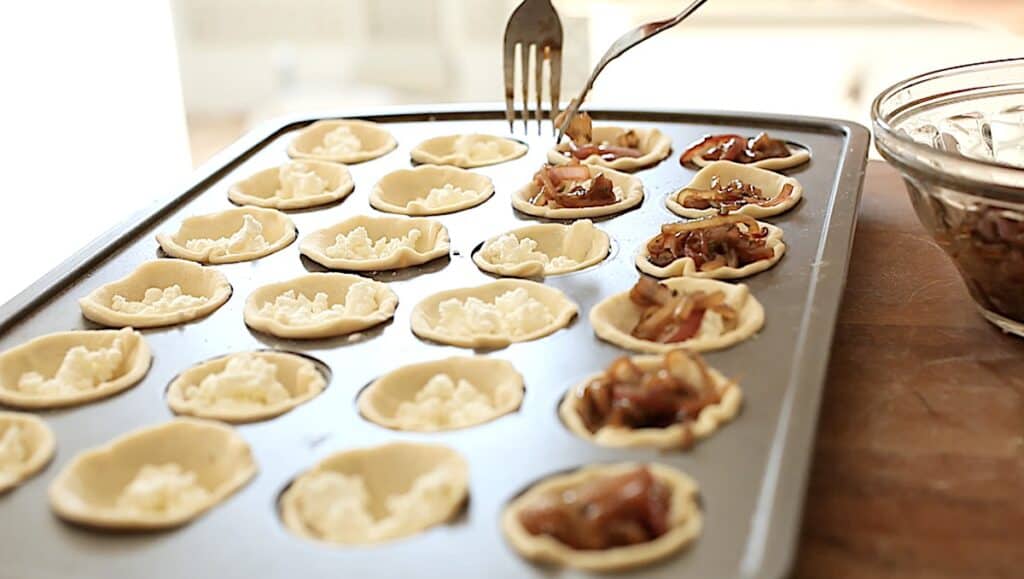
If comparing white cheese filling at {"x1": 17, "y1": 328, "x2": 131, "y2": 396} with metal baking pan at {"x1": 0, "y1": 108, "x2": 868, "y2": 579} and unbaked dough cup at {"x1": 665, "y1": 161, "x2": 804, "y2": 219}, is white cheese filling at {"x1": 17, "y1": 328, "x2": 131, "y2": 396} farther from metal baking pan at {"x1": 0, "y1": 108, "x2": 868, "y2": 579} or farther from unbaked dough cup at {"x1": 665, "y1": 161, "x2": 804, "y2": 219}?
unbaked dough cup at {"x1": 665, "y1": 161, "x2": 804, "y2": 219}

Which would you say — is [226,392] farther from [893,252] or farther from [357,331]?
[893,252]

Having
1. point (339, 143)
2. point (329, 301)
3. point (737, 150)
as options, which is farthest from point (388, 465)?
point (339, 143)

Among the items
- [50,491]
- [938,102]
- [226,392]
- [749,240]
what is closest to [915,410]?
[749,240]

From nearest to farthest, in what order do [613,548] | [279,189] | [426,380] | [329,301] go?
1. [613,548]
2. [426,380]
3. [329,301]
4. [279,189]

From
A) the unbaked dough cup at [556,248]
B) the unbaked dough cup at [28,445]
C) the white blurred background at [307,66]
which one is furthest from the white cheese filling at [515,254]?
the unbaked dough cup at [28,445]

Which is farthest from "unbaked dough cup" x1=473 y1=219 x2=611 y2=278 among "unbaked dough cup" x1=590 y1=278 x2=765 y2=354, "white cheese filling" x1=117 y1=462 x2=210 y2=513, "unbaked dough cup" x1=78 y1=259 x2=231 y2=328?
"white cheese filling" x1=117 y1=462 x2=210 y2=513

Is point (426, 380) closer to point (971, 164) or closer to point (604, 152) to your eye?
point (971, 164)

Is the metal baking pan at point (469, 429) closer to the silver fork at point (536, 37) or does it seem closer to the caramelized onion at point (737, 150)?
the caramelized onion at point (737, 150)
